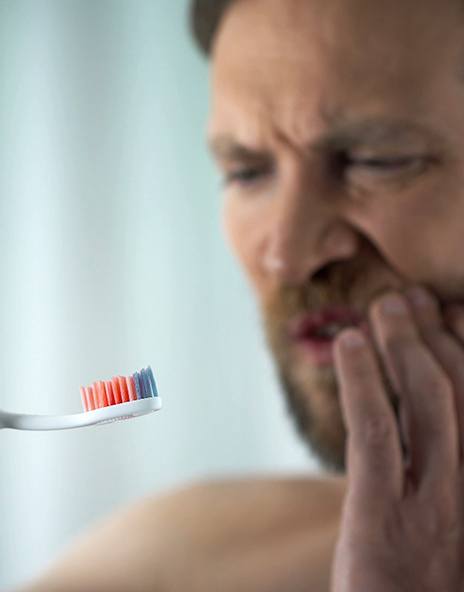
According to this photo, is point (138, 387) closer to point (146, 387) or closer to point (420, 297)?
point (146, 387)

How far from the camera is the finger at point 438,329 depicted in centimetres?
75

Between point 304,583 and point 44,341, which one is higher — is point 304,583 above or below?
below

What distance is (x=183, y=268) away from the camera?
99cm

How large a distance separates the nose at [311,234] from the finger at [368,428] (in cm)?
8

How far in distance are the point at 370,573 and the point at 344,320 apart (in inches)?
10.0

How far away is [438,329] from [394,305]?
44 mm

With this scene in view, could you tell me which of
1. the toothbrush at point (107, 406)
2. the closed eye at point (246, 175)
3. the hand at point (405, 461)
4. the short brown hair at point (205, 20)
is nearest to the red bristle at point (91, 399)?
the toothbrush at point (107, 406)

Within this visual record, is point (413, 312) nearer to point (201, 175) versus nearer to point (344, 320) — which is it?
point (344, 320)

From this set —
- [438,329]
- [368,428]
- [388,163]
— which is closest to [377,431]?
[368,428]

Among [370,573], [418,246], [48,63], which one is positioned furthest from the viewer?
[48,63]

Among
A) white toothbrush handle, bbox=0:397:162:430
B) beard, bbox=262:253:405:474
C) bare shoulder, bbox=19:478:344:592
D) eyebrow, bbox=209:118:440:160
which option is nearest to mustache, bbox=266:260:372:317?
beard, bbox=262:253:405:474

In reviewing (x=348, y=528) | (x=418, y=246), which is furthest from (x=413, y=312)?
(x=348, y=528)

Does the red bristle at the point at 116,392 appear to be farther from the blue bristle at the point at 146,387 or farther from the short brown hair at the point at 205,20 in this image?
Answer: the short brown hair at the point at 205,20

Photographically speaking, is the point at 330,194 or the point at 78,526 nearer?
the point at 330,194
